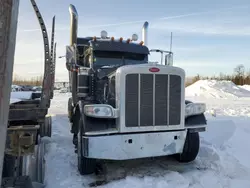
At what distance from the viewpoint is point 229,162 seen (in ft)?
15.5

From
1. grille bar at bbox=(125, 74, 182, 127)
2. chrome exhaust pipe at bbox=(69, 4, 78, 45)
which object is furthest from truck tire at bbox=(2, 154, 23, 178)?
chrome exhaust pipe at bbox=(69, 4, 78, 45)

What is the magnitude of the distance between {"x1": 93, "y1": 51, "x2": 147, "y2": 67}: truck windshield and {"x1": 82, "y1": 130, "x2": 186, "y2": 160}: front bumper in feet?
6.53

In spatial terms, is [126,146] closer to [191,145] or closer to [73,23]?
[191,145]

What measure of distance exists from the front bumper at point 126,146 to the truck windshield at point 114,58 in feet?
6.53

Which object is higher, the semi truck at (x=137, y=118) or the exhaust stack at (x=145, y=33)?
the exhaust stack at (x=145, y=33)

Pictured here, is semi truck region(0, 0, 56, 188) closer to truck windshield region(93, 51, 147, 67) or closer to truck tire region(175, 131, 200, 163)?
truck windshield region(93, 51, 147, 67)

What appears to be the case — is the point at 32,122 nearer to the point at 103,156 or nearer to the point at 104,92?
the point at 103,156

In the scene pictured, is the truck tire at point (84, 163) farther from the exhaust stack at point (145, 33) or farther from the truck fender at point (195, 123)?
the exhaust stack at point (145, 33)

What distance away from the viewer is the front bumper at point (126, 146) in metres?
3.87

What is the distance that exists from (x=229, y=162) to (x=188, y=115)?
1220 mm

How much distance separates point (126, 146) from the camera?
3.93 metres

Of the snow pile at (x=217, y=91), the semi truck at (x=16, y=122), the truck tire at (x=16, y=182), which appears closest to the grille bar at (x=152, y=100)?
the semi truck at (x=16, y=122)

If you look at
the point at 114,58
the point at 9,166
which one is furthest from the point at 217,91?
the point at 9,166

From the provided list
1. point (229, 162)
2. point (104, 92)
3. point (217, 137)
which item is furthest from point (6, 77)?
point (217, 137)
